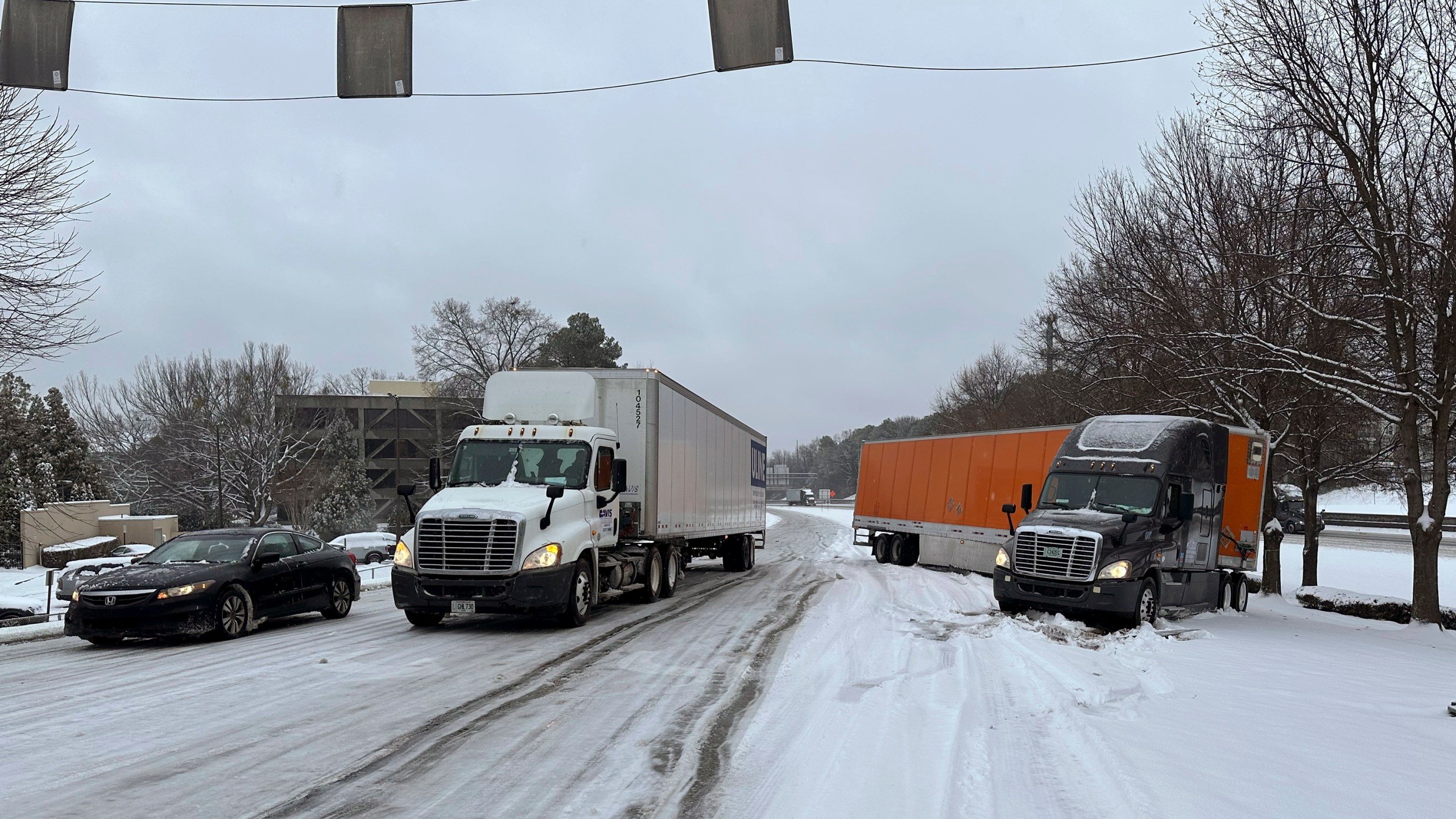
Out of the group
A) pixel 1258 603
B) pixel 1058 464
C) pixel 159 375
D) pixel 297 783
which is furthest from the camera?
pixel 159 375

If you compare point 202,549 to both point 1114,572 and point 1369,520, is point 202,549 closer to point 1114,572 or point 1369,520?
point 1114,572

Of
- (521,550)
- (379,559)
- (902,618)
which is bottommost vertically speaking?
(379,559)

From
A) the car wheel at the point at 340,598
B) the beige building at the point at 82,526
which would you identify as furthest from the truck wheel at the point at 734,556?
the beige building at the point at 82,526

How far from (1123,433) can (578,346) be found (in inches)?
1998

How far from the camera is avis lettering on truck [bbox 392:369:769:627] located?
42.7 ft

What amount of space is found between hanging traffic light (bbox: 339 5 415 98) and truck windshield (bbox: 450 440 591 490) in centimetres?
593

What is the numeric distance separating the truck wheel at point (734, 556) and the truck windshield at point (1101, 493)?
1075 centimetres

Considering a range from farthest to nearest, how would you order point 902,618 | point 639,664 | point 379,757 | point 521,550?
point 902,618 < point 521,550 < point 639,664 < point 379,757

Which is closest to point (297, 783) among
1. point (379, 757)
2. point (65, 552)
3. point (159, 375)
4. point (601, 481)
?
point (379, 757)

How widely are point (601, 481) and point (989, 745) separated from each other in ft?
29.9

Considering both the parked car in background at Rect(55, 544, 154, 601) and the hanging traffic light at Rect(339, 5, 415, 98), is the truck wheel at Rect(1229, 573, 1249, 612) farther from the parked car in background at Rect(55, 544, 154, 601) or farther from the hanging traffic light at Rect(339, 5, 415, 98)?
the parked car in background at Rect(55, 544, 154, 601)

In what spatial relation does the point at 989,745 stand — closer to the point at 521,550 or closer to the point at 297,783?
the point at 297,783

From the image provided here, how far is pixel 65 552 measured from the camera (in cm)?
3584

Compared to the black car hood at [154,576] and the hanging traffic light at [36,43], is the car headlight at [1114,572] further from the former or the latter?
the hanging traffic light at [36,43]
